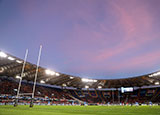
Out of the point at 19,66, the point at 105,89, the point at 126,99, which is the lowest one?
the point at 126,99

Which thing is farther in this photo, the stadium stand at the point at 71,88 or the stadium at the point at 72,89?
the stadium at the point at 72,89

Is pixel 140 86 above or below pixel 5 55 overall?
below

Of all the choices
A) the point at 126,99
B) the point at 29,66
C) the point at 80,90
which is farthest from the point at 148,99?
the point at 29,66

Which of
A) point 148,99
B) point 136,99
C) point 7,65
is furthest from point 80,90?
point 7,65

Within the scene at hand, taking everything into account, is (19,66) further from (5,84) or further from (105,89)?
(105,89)

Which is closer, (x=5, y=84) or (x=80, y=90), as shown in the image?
(x=5, y=84)

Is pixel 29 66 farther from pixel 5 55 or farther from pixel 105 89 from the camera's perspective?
pixel 105 89

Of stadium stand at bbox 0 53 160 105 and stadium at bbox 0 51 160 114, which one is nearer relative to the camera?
stadium stand at bbox 0 53 160 105

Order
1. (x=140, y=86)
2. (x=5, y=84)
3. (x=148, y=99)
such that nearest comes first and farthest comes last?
(x=5, y=84), (x=148, y=99), (x=140, y=86)

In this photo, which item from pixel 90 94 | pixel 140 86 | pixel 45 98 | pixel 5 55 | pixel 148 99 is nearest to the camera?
pixel 5 55

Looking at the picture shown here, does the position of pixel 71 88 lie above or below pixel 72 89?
above

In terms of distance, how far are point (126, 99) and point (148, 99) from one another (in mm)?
8518

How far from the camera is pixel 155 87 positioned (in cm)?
5606

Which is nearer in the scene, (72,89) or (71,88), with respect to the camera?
(72,89)
